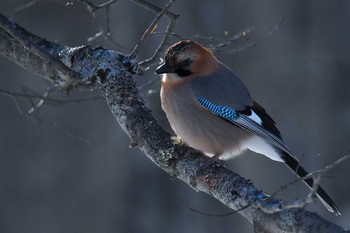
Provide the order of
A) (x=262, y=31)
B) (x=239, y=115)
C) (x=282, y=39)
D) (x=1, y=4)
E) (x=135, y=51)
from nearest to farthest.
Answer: (x=135, y=51)
(x=239, y=115)
(x=1, y=4)
(x=262, y=31)
(x=282, y=39)

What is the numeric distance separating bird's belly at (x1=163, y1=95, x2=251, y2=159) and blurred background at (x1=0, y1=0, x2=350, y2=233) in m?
4.44

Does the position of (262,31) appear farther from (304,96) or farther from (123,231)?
(123,231)

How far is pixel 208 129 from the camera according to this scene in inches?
217

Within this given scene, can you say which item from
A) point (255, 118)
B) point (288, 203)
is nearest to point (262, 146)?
point (255, 118)

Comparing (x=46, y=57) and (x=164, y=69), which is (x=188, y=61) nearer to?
(x=164, y=69)

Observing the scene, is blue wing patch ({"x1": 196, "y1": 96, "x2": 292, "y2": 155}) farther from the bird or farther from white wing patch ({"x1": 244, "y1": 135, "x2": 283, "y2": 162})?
white wing patch ({"x1": 244, "y1": 135, "x2": 283, "y2": 162})

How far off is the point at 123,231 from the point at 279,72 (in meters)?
2.77

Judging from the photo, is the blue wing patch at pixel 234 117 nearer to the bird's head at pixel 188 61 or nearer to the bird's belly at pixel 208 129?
the bird's belly at pixel 208 129

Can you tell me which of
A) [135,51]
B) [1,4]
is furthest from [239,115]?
[1,4]

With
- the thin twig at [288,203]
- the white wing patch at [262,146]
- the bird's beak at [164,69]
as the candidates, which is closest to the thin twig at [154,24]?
the bird's beak at [164,69]

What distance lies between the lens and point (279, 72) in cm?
1037

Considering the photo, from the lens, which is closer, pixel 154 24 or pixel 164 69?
pixel 154 24

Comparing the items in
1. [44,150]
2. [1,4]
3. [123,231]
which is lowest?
[123,231]

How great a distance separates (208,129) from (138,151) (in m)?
4.81
